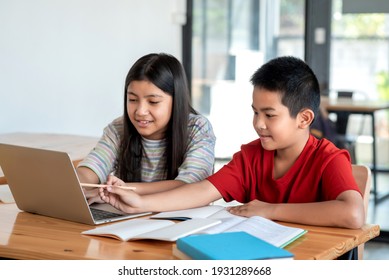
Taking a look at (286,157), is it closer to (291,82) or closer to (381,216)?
(291,82)

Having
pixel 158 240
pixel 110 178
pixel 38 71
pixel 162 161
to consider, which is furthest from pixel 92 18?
pixel 158 240

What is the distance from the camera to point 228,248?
1287 mm

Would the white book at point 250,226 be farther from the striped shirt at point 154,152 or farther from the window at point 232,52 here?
the window at point 232,52

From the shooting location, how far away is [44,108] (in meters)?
3.57

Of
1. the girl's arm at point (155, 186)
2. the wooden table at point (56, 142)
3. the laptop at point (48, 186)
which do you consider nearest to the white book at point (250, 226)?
the laptop at point (48, 186)

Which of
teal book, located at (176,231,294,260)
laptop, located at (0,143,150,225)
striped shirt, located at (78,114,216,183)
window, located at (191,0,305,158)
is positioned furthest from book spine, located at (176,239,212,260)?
window, located at (191,0,305,158)

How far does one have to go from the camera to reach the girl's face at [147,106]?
204 centimetres

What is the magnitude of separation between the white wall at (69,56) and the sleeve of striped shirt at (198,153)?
1424mm

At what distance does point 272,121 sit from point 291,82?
116 mm

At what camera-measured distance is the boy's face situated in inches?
71.7

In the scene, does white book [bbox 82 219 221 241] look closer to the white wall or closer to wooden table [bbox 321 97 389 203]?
the white wall

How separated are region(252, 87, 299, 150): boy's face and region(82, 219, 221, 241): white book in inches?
13.7

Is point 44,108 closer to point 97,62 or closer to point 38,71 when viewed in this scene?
point 38,71
